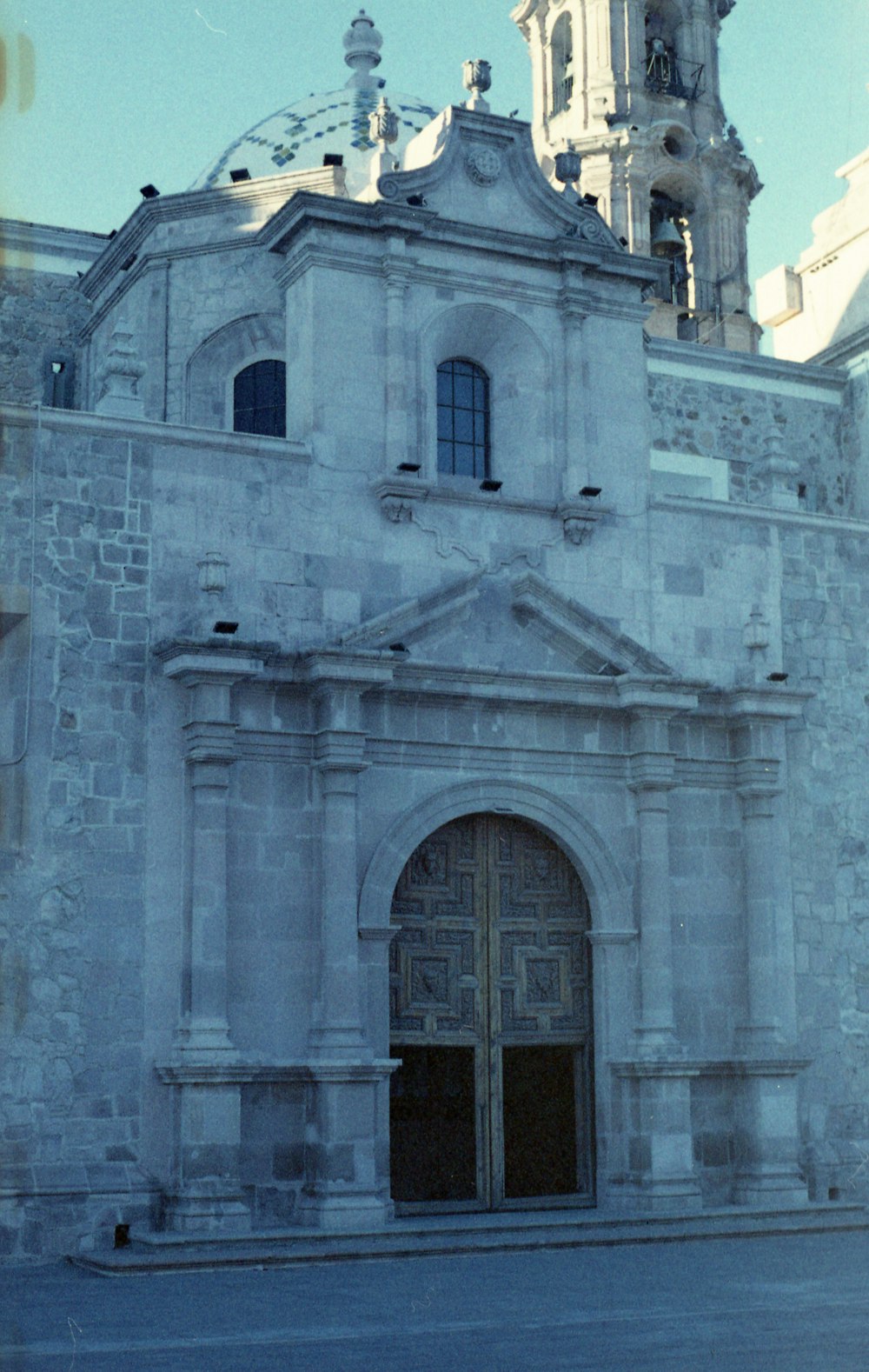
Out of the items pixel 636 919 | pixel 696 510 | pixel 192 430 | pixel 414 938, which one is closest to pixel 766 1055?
pixel 636 919

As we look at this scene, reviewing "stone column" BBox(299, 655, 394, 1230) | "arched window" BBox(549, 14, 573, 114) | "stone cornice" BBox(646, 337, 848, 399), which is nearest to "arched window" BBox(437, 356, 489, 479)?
"stone column" BBox(299, 655, 394, 1230)

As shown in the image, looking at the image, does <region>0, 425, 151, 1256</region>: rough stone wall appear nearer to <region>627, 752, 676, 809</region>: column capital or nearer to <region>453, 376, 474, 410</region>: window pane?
<region>453, 376, 474, 410</region>: window pane

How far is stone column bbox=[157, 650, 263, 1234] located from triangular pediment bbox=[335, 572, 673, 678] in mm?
2067

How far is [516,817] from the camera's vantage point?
18578mm

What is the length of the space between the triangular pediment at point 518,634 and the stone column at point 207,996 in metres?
2.07

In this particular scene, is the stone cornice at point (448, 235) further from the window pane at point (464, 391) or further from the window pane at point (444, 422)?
the window pane at point (444, 422)

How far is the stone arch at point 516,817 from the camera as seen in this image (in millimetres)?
17422

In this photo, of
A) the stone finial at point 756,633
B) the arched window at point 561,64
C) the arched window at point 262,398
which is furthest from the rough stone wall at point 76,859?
the arched window at point 561,64

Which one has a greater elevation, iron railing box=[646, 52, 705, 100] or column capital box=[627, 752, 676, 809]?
iron railing box=[646, 52, 705, 100]

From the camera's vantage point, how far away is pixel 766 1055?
61.2 feet

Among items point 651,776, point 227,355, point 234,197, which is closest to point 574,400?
point 651,776

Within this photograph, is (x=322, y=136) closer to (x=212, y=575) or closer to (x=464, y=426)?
(x=464, y=426)

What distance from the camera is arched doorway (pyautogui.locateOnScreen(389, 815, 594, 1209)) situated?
17.9 metres

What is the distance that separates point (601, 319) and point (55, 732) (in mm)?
7178
